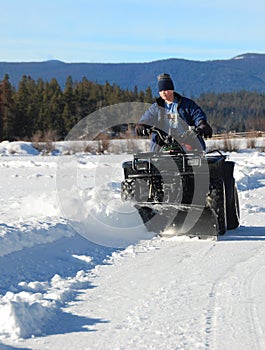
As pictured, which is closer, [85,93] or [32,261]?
[32,261]

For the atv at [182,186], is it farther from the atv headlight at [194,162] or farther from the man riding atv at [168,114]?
the man riding atv at [168,114]

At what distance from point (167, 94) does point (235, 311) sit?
427cm

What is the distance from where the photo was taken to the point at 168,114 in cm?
842

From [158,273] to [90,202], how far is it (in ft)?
11.4

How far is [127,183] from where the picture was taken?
26.1ft

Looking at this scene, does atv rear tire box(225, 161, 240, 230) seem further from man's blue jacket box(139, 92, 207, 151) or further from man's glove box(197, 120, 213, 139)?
man's blue jacket box(139, 92, 207, 151)

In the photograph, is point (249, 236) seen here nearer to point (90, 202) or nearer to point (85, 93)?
point (90, 202)

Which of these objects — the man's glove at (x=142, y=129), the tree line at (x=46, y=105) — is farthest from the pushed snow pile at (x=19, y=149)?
the man's glove at (x=142, y=129)

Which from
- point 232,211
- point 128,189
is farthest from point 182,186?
point 232,211

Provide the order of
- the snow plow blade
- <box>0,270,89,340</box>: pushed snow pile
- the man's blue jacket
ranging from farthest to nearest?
the man's blue jacket < the snow plow blade < <box>0,270,89,340</box>: pushed snow pile

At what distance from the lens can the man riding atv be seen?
8281 mm

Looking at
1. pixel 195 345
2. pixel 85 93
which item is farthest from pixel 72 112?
pixel 195 345

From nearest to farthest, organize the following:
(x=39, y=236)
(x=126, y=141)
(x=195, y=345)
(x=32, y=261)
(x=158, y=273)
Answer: (x=195, y=345)
(x=158, y=273)
(x=32, y=261)
(x=39, y=236)
(x=126, y=141)

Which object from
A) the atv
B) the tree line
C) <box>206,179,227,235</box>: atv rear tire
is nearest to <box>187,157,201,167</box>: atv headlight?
the atv
